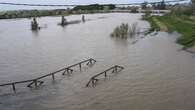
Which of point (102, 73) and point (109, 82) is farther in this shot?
point (102, 73)

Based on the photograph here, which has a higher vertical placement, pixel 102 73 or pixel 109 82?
pixel 102 73

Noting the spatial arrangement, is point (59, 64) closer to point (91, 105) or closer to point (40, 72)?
point (40, 72)

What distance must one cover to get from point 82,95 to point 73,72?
4.76m

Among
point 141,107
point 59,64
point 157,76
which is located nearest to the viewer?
point 141,107

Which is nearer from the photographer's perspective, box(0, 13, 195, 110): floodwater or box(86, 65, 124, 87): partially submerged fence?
box(0, 13, 195, 110): floodwater

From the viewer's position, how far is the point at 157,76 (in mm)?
19188

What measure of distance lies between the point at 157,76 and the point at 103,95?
4.76m

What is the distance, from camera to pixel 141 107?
559 inches

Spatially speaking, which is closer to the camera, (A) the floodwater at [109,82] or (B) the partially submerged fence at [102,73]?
(A) the floodwater at [109,82]

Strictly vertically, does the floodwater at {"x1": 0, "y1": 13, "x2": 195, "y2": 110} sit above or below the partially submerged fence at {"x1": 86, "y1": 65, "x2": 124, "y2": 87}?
below

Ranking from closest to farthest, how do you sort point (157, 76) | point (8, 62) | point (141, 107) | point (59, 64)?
point (141, 107)
point (157, 76)
point (59, 64)
point (8, 62)

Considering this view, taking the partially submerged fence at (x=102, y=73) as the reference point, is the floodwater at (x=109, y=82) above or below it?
below

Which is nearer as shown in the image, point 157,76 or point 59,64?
point 157,76

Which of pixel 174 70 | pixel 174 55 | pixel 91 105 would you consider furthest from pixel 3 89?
pixel 174 55
